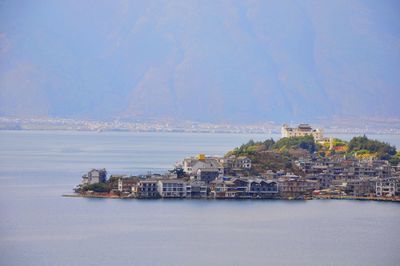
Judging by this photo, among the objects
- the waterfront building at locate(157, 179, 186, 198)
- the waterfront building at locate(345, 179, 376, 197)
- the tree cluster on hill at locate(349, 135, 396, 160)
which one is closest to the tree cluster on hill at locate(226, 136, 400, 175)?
the tree cluster on hill at locate(349, 135, 396, 160)

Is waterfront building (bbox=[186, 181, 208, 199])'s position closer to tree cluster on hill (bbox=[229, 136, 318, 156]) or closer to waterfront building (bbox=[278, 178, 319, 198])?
waterfront building (bbox=[278, 178, 319, 198])

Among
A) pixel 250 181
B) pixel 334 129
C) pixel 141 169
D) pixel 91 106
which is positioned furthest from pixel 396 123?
pixel 250 181

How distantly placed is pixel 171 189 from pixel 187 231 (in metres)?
4.84

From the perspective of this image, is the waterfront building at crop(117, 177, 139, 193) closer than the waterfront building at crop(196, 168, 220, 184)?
Yes

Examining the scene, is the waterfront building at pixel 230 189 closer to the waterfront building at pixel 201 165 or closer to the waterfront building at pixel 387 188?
the waterfront building at pixel 201 165

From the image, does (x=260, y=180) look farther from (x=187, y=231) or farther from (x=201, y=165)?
(x=187, y=231)

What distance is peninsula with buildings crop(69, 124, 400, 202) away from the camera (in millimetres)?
25234

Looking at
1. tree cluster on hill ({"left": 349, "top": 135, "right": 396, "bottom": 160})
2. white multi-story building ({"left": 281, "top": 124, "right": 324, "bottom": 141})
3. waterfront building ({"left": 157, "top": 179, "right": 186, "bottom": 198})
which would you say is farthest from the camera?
white multi-story building ({"left": 281, "top": 124, "right": 324, "bottom": 141})

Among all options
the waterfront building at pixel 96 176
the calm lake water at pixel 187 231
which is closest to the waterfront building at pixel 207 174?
the calm lake water at pixel 187 231

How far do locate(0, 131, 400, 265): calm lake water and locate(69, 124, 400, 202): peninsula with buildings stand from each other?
0.67 m

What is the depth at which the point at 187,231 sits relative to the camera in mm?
20297

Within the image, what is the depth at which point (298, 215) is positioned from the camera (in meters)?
22.5

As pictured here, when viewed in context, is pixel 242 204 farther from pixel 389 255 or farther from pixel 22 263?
pixel 22 263

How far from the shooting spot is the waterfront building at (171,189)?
2506 cm
